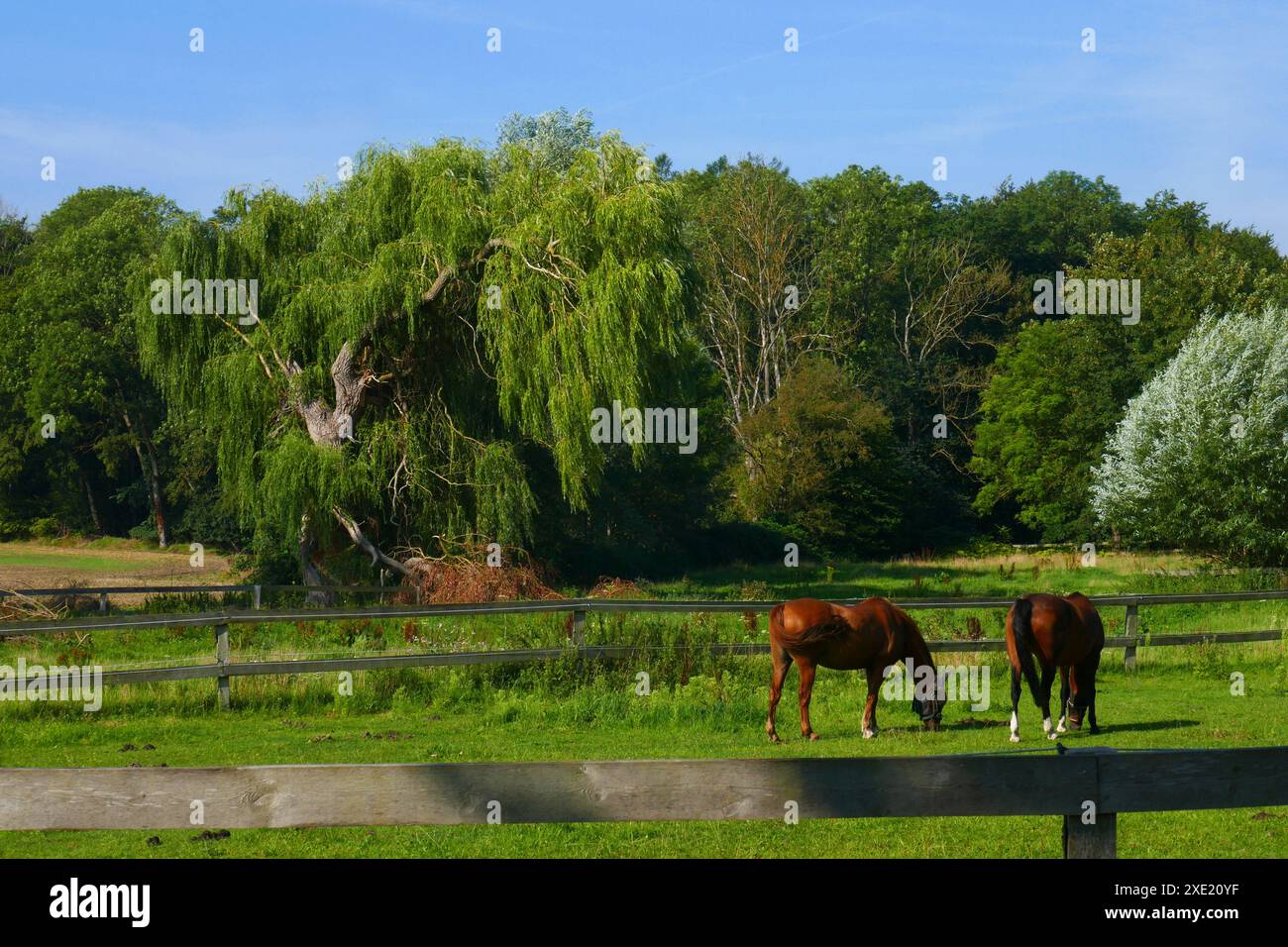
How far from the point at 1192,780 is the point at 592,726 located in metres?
8.49

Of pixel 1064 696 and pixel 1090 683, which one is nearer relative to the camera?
pixel 1064 696

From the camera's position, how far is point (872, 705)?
483 inches

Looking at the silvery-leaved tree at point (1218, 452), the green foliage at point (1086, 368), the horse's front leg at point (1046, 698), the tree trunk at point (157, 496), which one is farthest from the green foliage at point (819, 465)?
the horse's front leg at point (1046, 698)

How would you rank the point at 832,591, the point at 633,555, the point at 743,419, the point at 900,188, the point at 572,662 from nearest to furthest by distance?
the point at 572,662 → the point at 832,591 → the point at 633,555 → the point at 743,419 → the point at 900,188

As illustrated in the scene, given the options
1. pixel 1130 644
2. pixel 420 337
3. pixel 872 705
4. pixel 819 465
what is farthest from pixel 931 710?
pixel 819 465

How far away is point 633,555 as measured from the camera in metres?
→ 43.4

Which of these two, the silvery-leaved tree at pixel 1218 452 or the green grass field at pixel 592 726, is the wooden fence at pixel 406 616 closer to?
the green grass field at pixel 592 726

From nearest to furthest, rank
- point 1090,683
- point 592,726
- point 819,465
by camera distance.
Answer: point 1090,683 → point 592,726 → point 819,465

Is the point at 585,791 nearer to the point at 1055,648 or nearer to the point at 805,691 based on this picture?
the point at 805,691

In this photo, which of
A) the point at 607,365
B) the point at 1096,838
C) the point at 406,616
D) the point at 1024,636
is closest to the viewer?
the point at 1096,838

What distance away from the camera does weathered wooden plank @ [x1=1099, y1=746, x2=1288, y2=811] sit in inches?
202

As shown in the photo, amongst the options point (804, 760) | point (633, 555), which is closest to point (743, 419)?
point (633, 555)
